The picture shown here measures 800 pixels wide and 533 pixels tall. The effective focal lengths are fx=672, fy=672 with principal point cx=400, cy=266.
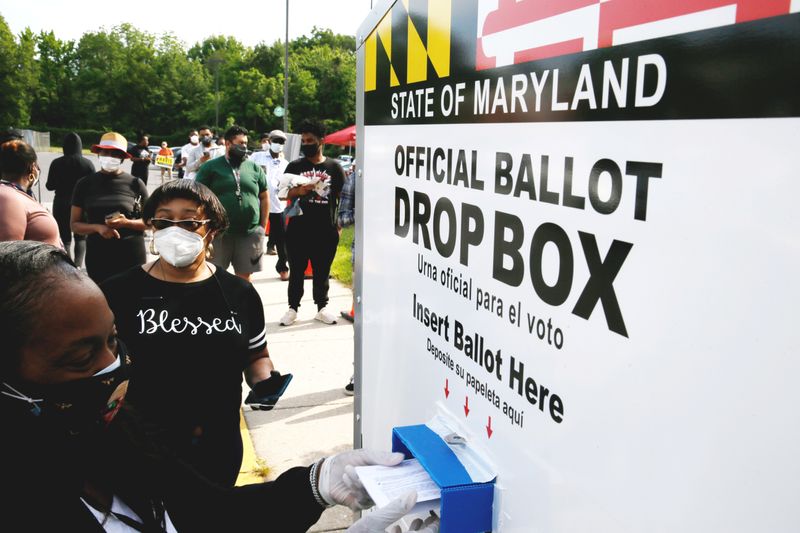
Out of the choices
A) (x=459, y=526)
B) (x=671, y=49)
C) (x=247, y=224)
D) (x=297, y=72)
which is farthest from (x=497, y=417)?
(x=297, y=72)

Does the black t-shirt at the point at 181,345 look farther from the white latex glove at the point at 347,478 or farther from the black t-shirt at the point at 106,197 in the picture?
the black t-shirt at the point at 106,197

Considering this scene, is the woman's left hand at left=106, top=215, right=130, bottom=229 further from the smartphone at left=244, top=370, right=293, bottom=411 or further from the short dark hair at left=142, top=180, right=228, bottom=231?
the smartphone at left=244, top=370, right=293, bottom=411

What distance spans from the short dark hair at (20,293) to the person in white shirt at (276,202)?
299 inches

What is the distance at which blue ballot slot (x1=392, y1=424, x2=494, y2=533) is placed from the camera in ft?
4.98

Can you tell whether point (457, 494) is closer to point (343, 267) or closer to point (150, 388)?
point (150, 388)

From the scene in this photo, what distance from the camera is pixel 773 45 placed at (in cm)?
85

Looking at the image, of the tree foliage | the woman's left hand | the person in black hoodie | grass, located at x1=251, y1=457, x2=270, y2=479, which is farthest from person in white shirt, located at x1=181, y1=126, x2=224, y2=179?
the tree foliage

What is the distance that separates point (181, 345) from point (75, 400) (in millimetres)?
1264

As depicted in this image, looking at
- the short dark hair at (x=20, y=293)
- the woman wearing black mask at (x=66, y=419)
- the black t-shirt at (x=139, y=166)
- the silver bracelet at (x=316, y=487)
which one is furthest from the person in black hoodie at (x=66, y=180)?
the short dark hair at (x=20, y=293)

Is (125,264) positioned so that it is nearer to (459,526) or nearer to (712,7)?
(459,526)

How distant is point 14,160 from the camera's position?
177 inches

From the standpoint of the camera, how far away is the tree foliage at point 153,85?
72.4 m

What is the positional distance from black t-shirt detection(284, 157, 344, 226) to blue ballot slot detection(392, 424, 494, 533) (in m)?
5.11

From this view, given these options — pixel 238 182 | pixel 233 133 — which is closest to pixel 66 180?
pixel 233 133
